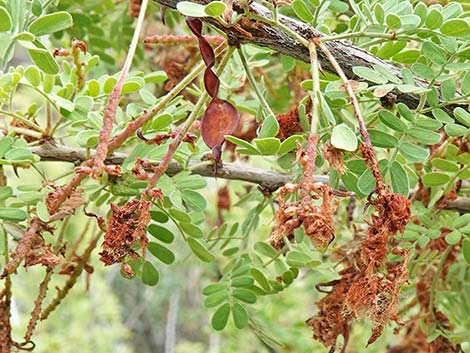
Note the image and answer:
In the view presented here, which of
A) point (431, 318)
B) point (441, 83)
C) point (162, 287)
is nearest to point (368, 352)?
point (431, 318)

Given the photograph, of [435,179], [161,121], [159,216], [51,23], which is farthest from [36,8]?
[435,179]

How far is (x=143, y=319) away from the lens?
4.71 m

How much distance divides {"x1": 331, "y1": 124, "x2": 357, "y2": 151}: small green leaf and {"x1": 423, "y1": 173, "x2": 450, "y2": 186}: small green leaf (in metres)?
0.30

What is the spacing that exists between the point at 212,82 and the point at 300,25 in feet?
0.36

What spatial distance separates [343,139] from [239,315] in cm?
44

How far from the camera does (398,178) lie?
2.28 feet

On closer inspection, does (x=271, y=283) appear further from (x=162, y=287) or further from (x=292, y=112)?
(x=162, y=287)

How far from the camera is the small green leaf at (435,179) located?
0.86 metres

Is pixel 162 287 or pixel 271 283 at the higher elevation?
pixel 271 283

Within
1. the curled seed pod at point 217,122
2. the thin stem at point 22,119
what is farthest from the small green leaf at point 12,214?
the curled seed pod at point 217,122

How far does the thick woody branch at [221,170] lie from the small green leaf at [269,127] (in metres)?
0.24

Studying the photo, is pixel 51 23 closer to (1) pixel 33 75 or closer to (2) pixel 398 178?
(1) pixel 33 75

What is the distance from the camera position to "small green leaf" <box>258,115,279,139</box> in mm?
659

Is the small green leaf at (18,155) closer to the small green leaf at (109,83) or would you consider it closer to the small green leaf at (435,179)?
the small green leaf at (109,83)
